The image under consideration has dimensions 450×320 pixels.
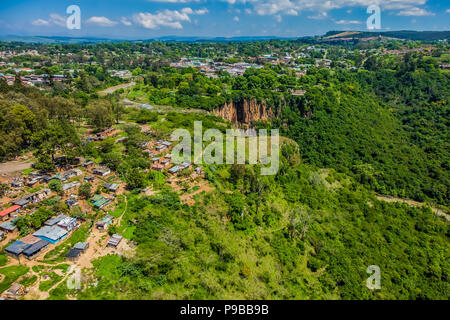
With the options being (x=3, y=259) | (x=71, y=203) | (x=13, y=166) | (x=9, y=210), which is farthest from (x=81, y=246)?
(x=13, y=166)

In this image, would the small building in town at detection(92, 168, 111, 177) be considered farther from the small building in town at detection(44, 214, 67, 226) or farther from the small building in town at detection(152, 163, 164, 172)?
the small building in town at detection(44, 214, 67, 226)

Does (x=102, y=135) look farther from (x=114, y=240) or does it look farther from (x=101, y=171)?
(x=114, y=240)

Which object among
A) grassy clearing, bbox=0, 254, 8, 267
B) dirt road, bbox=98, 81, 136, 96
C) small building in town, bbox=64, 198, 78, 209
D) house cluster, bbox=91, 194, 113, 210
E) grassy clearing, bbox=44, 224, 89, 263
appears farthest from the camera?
dirt road, bbox=98, 81, 136, 96

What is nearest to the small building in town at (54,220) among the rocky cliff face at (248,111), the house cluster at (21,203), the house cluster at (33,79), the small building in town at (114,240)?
the house cluster at (21,203)

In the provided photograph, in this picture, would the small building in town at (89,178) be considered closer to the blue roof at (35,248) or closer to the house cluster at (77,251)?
the blue roof at (35,248)

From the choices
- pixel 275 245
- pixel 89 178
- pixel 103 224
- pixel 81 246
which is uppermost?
pixel 89 178

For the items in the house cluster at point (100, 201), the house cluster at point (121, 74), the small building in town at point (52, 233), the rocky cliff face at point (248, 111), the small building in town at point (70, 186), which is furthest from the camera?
the house cluster at point (121, 74)

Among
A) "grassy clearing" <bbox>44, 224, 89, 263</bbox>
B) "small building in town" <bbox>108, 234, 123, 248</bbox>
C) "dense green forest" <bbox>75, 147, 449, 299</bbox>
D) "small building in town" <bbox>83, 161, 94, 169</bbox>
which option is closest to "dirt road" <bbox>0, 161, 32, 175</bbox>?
"small building in town" <bbox>83, 161, 94, 169</bbox>
